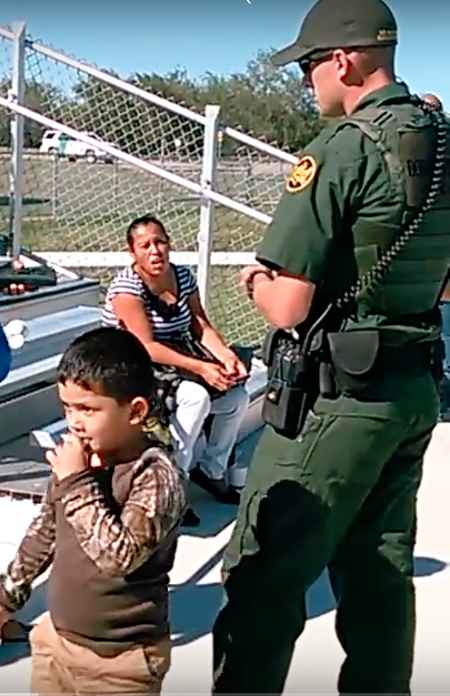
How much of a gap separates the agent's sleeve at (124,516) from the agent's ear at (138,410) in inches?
3.5

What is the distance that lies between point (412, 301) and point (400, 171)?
0.94ft

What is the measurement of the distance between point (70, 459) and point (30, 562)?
281 millimetres

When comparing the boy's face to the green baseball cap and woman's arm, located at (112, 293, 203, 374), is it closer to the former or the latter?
the green baseball cap

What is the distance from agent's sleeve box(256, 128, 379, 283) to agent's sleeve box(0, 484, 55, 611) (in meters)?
0.68

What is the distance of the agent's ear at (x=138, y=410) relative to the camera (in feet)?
7.93

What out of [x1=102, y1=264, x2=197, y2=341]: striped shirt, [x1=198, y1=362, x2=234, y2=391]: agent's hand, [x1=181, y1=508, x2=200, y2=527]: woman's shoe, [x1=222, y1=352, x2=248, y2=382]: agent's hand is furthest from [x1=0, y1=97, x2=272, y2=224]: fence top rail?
[x1=181, y1=508, x2=200, y2=527]: woman's shoe

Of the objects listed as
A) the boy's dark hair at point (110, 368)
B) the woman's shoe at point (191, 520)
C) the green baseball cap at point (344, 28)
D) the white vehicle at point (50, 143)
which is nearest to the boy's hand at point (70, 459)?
the boy's dark hair at point (110, 368)

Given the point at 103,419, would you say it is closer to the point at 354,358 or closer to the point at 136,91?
the point at 354,358

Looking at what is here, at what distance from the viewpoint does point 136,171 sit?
776cm

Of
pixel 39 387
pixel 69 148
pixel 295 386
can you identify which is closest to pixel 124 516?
pixel 295 386

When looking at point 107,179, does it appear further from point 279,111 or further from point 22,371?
point 279,111

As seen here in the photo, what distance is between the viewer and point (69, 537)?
7.88 ft

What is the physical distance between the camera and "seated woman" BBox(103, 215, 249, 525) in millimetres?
4820

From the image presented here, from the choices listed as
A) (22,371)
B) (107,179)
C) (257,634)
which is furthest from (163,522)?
(107,179)
